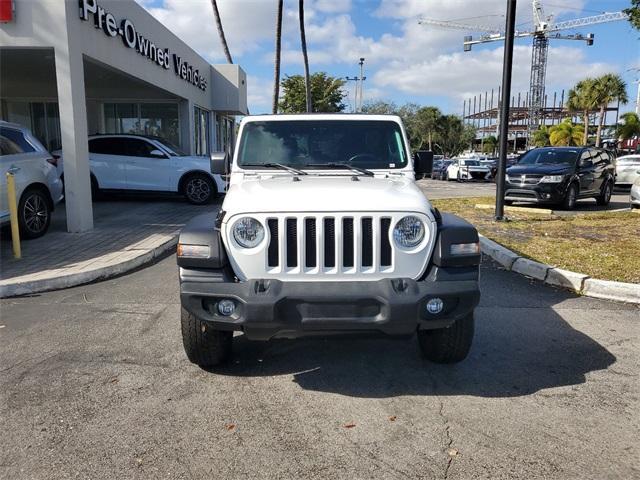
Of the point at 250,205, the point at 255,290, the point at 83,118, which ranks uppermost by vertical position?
the point at 83,118

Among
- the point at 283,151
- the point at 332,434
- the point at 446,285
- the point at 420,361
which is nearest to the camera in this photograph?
the point at 332,434

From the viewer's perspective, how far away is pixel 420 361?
4.01m

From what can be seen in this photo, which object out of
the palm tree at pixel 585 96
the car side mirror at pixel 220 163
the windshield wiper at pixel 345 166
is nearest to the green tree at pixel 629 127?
the palm tree at pixel 585 96

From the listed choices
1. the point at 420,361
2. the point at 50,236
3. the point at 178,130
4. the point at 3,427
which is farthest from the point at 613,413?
the point at 178,130

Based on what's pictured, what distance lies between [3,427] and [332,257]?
7.15 feet

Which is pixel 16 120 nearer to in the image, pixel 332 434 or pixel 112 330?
pixel 112 330

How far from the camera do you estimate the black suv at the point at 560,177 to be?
13031 mm

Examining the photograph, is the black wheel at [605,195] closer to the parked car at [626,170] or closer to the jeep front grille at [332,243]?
the parked car at [626,170]

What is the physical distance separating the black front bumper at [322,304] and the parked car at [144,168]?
1029 centimetres

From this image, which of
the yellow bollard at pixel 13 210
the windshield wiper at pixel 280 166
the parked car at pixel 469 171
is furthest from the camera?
the parked car at pixel 469 171

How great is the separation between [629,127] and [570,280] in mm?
57730

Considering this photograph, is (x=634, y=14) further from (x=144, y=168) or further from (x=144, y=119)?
(x=144, y=119)

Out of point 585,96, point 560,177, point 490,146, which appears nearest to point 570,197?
point 560,177

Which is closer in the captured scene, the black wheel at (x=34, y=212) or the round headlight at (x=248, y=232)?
the round headlight at (x=248, y=232)
